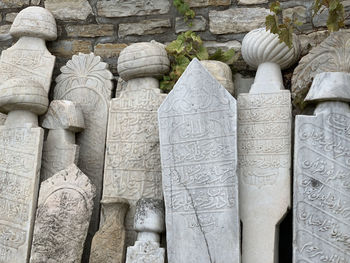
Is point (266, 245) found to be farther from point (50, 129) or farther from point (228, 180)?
point (50, 129)

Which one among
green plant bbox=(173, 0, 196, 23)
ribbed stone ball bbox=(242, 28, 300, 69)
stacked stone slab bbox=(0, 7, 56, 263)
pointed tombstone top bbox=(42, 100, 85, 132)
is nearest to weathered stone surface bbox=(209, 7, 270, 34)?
green plant bbox=(173, 0, 196, 23)

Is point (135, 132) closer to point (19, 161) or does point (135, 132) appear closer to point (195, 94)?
point (195, 94)

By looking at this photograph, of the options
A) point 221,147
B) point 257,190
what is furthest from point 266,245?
point 221,147

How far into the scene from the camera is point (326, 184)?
3.59 m

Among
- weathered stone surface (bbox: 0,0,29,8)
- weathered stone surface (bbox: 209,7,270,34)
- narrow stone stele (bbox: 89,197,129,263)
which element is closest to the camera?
narrow stone stele (bbox: 89,197,129,263)

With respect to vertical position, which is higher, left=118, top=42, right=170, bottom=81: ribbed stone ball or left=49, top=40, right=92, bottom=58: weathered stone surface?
left=49, top=40, right=92, bottom=58: weathered stone surface

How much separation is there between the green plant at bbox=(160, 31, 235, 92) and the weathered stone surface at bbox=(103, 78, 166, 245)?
11cm

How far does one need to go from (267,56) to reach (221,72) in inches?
9.8

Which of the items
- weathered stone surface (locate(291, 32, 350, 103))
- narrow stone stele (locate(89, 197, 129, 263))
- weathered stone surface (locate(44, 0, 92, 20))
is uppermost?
weathered stone surface (locate(44, 0, 92, 20))

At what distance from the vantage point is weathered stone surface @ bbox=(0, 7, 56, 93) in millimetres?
4492

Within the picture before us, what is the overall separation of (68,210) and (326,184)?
1.24 meters

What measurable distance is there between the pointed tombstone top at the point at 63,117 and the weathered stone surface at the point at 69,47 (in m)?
0.49

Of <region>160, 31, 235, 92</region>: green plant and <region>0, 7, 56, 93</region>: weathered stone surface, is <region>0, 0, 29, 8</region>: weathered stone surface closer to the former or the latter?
<region>0, 7, 56, 93</region>: weathered stone surface

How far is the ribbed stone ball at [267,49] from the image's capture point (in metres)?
4.02
